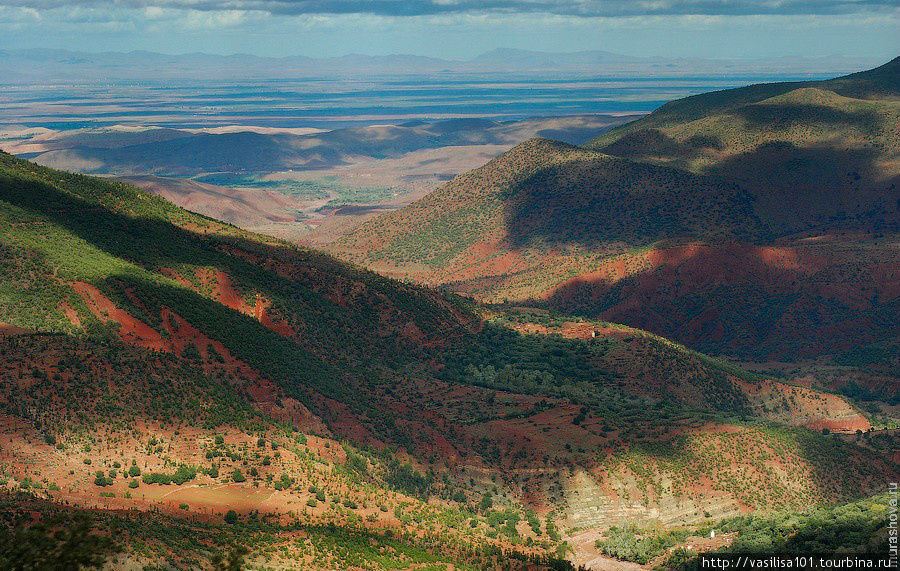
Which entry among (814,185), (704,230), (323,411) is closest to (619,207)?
(704,230)

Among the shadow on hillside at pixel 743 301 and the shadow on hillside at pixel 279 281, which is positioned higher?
the shadow on hillside at pixel 279 281

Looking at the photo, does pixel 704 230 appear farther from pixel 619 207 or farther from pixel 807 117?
pixel 807 117

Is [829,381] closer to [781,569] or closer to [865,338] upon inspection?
[865,338]

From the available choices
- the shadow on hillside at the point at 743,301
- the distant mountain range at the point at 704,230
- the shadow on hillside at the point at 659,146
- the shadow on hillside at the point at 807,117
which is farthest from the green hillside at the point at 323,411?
the shadow on hillside at the point at 807,117

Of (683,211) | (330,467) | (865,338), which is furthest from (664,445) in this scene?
(683,211)

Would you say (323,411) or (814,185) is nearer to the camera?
(323,411)

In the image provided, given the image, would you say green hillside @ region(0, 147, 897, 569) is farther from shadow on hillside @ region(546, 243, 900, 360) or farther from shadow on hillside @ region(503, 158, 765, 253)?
shadow on hillside @ region(503, 158, 765, 253)

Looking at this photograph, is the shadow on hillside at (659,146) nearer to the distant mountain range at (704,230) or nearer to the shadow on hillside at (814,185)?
the distant mountain range at (704,230)

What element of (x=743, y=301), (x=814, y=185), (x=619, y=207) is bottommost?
(x=743, y=301)
